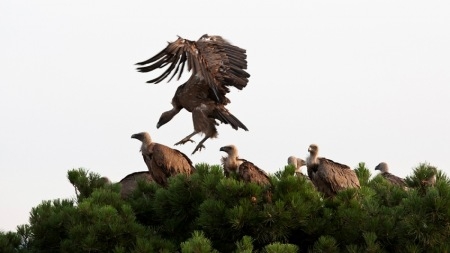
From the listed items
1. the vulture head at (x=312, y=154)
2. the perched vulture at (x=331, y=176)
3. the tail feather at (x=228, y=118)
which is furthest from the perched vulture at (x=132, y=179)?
the perched vulture at (x=331, y=176)

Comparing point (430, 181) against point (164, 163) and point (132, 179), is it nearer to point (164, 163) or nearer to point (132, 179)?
point (164, 163)

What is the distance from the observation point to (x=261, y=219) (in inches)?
453

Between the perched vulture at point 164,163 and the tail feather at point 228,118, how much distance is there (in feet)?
2.56

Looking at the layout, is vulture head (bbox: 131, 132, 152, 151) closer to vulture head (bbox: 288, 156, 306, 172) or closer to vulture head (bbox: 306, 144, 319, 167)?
vulture head (bbox: 306, 144, 319, 167)

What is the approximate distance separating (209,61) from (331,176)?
96.8 inches

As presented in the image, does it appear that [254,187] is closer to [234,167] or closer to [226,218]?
[226,218]

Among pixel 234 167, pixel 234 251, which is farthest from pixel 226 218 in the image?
pixel 234 167

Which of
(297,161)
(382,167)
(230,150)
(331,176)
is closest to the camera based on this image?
(331,176)

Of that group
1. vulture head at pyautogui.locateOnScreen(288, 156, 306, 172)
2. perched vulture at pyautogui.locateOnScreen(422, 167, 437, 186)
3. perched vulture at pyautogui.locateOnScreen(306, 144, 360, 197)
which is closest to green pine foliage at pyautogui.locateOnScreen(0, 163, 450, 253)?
perched vulture at pyautogui.locateOnScreen(422, 167, 437, 186)

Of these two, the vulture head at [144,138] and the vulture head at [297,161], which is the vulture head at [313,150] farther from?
the vulture head at [297,161]

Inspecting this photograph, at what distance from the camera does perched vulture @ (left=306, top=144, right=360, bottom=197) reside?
13.8m

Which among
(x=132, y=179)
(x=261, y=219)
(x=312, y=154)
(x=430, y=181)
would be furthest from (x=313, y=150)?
(x=430, y=181)

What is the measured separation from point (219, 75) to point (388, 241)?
4.58 metres

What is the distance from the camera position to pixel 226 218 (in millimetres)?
11602
